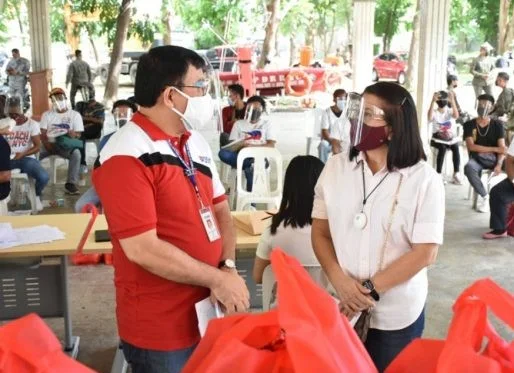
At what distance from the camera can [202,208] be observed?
73.5 inches

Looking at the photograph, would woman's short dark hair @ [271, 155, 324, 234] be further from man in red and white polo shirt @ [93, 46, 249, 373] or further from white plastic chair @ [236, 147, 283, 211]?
white plastic chair @ [236, 147, 283, 211]

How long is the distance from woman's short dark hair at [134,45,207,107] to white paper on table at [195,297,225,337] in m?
0.57

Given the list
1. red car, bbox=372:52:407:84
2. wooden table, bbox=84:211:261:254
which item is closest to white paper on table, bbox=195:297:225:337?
wooden table, bbox=84:211:261:254

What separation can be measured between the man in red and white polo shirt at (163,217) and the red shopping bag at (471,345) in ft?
2.91

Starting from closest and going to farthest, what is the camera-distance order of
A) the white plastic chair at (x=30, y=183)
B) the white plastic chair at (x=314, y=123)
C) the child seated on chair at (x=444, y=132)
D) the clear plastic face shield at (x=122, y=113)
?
the clear plastic face shield at (x=122, y=113), the white plastic chair at (x=30, y=183), the child seated on chair at (x=444, y=132), the white plastic chair at (x=314, y=123)

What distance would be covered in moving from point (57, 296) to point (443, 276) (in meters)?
2.96

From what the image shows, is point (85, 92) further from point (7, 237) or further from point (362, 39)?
point (7, 237)

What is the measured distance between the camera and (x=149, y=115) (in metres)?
1.82

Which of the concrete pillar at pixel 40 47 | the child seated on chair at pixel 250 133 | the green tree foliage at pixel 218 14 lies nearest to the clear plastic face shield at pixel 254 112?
the child seated on chair at pixel 250 133

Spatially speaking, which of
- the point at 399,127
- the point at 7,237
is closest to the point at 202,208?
the point at 399,127

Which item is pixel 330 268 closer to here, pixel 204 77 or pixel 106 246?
pixel 204 77

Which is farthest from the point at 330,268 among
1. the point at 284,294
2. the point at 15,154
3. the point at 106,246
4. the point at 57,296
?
the point at 15,154

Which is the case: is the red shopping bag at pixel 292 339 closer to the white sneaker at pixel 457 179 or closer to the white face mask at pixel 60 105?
the white face mask at pixel 60 105

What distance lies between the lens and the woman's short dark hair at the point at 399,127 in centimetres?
204
